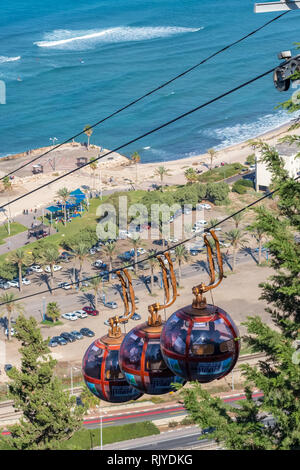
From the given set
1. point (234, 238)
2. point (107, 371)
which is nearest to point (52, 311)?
point (234, 238)

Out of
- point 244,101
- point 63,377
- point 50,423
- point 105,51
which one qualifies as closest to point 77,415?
point 50,423

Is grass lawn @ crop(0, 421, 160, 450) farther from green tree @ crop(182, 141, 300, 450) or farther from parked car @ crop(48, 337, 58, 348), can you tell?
green tree @ crop(182, 141, 300, 450)

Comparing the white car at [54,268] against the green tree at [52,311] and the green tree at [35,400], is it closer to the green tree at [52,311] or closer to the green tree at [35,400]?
the green tree at [52,311]

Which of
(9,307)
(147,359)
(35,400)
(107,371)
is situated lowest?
(9,307)

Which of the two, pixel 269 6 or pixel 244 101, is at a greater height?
pixel 269 6

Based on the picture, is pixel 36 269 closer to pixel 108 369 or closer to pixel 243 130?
pixel 108 369

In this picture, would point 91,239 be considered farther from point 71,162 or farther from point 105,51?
point 105,51
